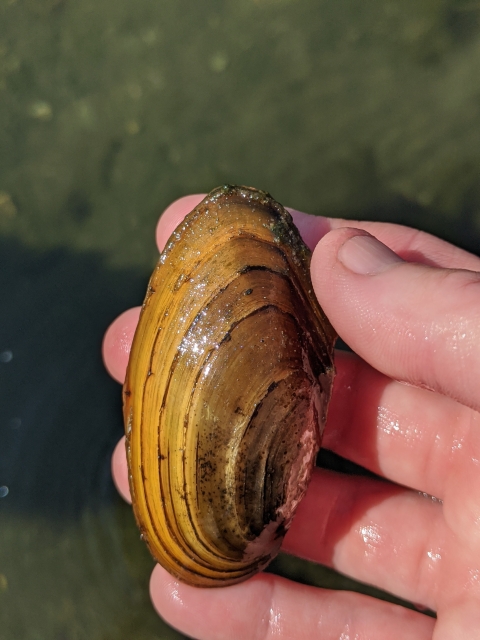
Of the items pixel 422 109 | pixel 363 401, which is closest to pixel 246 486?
pixel 363 401

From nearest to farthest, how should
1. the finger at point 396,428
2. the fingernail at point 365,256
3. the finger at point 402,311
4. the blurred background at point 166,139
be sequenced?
the finger at point 402,311 < the fingernail at point 365,256 < the finger at point 396,428 < the blurred background at point 166,139

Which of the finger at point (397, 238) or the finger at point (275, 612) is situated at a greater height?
the finger at point (397, 238)

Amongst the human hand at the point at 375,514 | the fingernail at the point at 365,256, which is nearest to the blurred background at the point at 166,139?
the human hand at the point at 375,514

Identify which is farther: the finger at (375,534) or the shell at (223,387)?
the finger at (375,534)

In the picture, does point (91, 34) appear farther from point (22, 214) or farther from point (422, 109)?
point (422, 109)

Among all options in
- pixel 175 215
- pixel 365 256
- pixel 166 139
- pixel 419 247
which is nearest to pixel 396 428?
pixel 419 247

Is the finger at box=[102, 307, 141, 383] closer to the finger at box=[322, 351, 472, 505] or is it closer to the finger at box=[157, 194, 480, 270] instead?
the finger at box=[157, 194, 480, 270]

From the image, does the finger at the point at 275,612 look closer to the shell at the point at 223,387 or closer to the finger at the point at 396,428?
the shell at the point at 223,387
